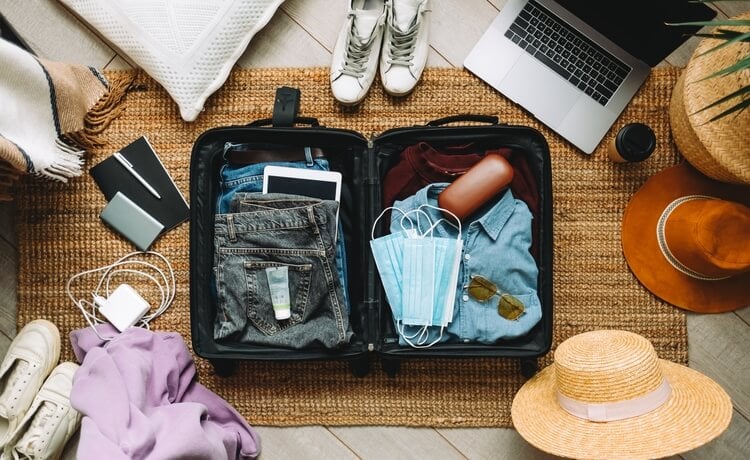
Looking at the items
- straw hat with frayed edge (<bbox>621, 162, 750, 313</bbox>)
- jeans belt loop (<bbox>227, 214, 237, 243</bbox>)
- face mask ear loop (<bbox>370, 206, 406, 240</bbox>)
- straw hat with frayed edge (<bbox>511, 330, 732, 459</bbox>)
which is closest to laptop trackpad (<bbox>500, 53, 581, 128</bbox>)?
straw hat with frayed edge (<bbox>621, 162, 750, 313</bbox>)

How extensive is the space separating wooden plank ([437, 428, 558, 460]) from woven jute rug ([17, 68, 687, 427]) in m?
0.02

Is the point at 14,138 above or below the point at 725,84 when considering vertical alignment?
below

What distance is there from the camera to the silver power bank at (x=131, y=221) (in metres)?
1.16

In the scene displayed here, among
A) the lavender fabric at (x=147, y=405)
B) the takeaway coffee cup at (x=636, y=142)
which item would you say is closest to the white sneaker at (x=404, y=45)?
the takeaway coffee cup at (x=636, y=142)

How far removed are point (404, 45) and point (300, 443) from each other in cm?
76

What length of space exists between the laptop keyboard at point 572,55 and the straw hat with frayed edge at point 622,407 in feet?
1.53

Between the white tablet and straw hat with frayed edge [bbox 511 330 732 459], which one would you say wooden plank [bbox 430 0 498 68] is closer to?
the white tablet

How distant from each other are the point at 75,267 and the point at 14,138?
0.30 meters

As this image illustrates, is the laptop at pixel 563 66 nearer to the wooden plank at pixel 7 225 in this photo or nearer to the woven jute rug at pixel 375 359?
the woven jute rug at pixel 375 359

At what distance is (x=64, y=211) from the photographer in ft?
3.85

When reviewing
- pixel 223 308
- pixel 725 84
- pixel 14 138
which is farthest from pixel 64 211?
pixel 725 84

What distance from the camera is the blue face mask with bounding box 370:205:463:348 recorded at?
1.01m

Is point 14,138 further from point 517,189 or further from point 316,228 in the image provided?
point 517,189

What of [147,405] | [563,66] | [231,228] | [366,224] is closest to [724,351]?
[563,66]
